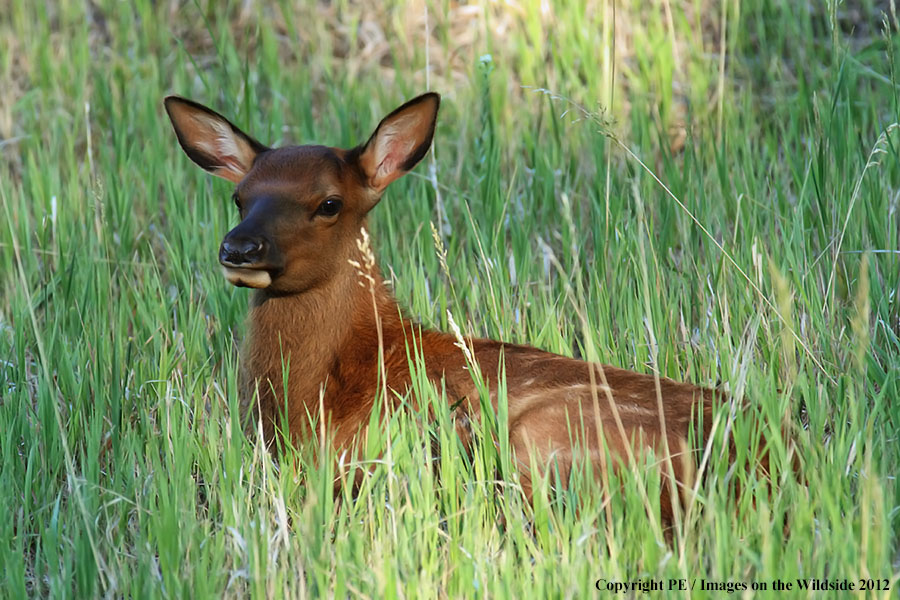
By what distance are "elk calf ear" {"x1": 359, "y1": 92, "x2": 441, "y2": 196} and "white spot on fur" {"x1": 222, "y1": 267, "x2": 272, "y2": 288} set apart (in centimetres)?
69

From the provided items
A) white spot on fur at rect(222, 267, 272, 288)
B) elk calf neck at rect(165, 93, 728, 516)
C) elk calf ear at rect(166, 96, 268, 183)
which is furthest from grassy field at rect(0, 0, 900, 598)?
elk calf ear at rect(166, 96, 268, 183)

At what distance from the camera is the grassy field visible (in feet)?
9.87

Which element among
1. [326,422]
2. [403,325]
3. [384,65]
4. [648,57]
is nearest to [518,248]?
[403,325]

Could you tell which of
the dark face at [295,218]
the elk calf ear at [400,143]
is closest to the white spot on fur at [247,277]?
the dark face at [295,218]

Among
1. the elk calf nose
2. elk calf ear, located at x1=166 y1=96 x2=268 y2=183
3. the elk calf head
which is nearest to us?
the elk calf nose

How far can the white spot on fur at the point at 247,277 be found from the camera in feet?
13.0

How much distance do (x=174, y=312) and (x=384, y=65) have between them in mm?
3426

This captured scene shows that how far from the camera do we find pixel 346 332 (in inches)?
167

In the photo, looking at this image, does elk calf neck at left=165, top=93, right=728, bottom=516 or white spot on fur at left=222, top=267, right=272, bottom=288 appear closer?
elk calf neck at left=165, top=93, right=728, bottom=516

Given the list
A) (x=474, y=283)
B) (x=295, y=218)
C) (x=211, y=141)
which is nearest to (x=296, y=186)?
(x=295, y=218)

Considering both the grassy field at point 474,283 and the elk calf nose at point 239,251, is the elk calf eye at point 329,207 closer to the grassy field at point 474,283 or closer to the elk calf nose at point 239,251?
the elk calf nose at point 239,251

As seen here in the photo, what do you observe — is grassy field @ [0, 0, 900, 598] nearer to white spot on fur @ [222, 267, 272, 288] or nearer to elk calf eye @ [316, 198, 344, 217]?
white spot on fur @ [222, 267, 272, 288]

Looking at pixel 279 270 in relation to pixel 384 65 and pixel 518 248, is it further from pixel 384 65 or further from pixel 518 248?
pixel 384 65

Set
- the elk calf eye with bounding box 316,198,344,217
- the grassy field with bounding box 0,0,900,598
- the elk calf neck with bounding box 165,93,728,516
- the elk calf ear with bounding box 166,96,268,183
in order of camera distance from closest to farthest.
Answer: the grassy field with bounding box 0,0,900,598 < the elk calf neck with bounding box 165,93,728,516 < the elk calf eye with bounding box 316,198,344,217 < the elk calf ear with bounding box 166,96,268,183
